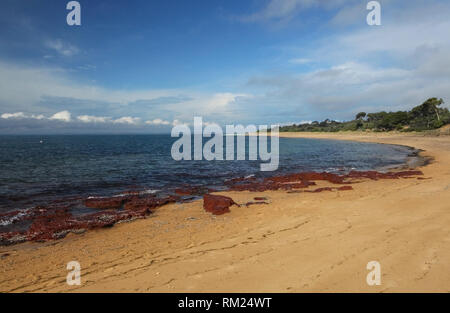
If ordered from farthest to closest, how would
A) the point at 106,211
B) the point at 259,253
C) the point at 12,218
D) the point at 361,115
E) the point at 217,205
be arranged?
the point at 361,115
the point at 106,211
the point at 217,205
the point at 12,218
the point at 259,253

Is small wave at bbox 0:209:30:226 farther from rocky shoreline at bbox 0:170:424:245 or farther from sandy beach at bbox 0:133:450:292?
sandy beach at bbox 0:133:450:292

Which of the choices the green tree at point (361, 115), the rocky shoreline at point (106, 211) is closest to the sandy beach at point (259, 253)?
the rocky shoreline at point (106, 211)

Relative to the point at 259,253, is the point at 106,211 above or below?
below

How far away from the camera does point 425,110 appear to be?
259 ft

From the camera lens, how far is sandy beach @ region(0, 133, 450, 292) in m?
4.38

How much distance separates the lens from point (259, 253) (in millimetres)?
5625

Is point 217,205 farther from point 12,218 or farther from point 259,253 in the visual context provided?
point 12,218

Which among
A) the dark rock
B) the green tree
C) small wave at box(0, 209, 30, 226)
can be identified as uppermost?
the green tree

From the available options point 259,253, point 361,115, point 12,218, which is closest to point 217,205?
point 259,253

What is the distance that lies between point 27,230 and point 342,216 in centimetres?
1068

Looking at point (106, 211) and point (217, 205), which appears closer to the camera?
point (217, 205)

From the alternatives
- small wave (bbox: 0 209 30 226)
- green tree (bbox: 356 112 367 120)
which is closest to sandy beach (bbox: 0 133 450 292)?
small wave (bbox: 0 209 30 226)

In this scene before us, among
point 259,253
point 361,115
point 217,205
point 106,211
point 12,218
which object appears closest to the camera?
point 259,253
